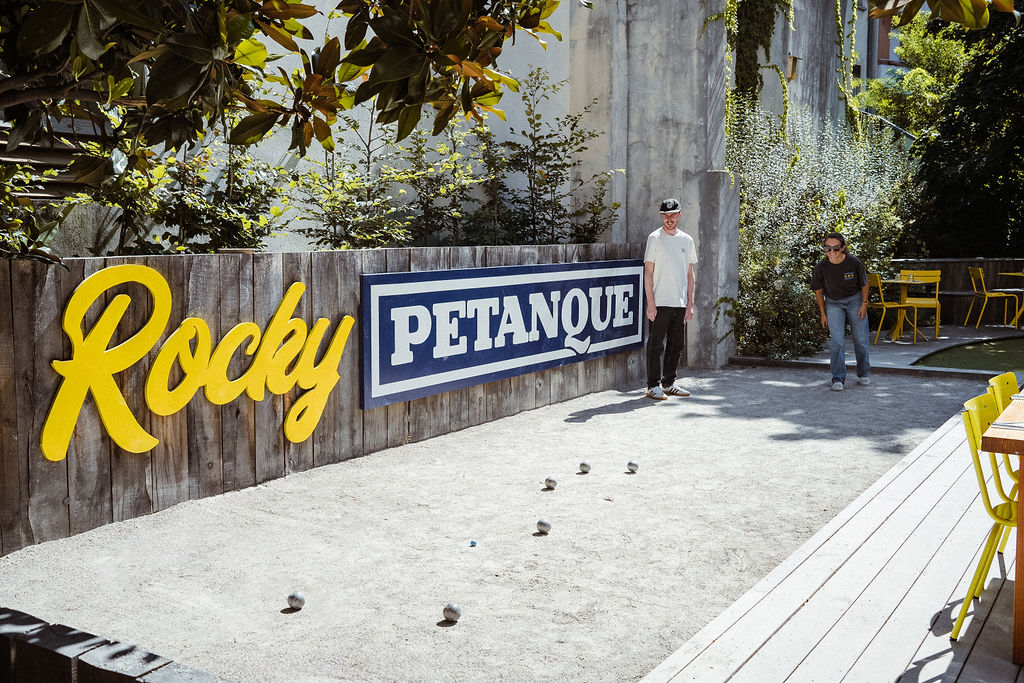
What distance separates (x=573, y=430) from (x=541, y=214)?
389 cm

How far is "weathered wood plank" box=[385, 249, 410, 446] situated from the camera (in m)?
8.07

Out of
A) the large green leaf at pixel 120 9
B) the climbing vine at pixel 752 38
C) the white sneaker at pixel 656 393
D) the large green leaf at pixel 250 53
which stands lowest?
the white sneaker at pixel 656 393

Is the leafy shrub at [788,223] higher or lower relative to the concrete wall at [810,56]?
lower

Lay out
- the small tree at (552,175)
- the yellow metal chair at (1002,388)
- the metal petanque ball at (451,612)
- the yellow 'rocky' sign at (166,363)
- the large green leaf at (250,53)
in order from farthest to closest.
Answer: the small tree at (552,175) < the yellow 'rocky' sign at (166,363) < the yellow metal chair at (1002,388) < the metal petanque ball at (451,612) < the large green leaf at (250,53)

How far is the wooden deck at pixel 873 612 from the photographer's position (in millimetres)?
3717

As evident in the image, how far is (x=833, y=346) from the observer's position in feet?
37.6

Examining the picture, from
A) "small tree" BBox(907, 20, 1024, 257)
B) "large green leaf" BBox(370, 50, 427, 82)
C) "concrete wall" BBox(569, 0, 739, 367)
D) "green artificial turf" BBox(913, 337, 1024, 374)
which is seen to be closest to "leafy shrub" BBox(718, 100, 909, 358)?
"concrete wall" BBox(569, 0, 739, 367)

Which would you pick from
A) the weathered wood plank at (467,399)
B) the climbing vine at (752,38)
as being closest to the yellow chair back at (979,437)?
the weathered wood plank at (467,399)

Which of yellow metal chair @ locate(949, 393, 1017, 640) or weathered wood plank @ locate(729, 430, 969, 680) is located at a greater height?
yellow metal chair @ locate(949, 393, 1017, 640)

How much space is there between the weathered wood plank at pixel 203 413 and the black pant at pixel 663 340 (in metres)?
5.64

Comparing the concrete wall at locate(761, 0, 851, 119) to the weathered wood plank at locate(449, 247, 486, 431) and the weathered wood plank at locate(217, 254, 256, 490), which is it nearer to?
the weathered wood plank at locate(449, 247, 486, 431)

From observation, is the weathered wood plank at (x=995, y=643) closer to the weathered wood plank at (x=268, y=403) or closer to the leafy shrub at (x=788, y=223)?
the weathered wood plank at (x=268, y=403)

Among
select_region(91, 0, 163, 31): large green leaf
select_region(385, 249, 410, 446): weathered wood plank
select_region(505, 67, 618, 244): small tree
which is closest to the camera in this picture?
select_region(91, 0, 163, 31): large green leaf

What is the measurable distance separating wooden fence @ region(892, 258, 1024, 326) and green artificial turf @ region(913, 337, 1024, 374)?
3097 millimetres
